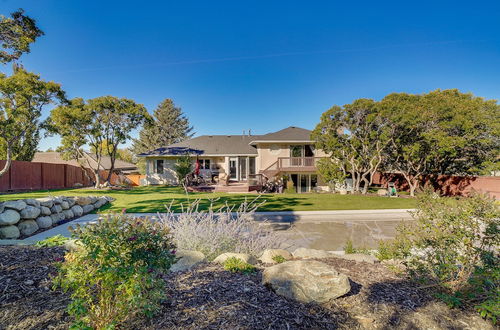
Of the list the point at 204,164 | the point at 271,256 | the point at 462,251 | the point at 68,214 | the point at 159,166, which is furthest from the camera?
the point at 159,166

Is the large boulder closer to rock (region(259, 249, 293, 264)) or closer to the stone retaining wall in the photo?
the stone retaining wall

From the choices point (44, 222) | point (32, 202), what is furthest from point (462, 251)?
point (32, 202)

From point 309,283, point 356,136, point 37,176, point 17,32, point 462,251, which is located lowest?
point 309,283

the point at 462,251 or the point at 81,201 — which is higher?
the point at 462,251

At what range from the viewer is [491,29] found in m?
13.0

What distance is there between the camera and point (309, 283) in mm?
2607

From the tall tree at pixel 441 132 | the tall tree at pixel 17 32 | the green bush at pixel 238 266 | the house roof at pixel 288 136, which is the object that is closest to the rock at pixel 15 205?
the tall tree at pixel 17 32

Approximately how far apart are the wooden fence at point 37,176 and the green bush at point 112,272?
20.6 meters

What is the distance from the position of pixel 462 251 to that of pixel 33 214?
9.36 metres

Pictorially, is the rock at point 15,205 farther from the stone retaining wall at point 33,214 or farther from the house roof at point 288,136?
the house roof at point 288,136

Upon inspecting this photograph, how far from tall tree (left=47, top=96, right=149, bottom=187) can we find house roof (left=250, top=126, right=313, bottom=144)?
995cm

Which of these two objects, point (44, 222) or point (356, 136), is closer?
point (44, 222)

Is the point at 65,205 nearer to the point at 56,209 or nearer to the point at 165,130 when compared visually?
the point at 56,209

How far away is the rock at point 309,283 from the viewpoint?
100 inches
